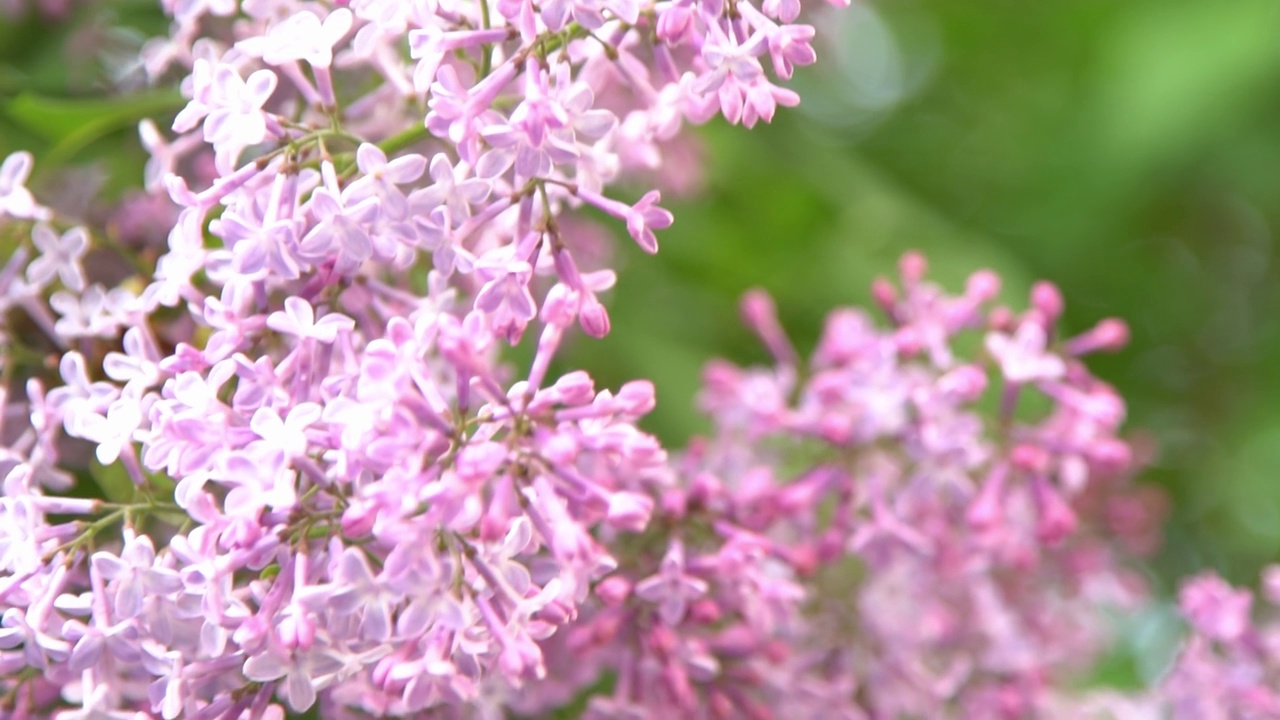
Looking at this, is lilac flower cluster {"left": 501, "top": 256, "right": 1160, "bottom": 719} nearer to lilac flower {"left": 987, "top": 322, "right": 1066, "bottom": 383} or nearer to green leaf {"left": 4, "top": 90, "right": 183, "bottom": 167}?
lilac flower {"left": 987, "top": 322, "right": 1066, "bottom": 383}

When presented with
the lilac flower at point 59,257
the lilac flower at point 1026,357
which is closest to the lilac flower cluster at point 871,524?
the lilac flower at point 1026,357

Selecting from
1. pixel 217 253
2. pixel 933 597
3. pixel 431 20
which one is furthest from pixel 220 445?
pixel 933 597

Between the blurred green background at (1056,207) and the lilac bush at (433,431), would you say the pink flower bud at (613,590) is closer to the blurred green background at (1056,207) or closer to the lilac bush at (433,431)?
the lilac bush at (433,431)

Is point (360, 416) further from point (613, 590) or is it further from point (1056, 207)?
point (1056, 207)

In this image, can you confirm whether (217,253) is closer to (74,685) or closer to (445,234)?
(445,234)

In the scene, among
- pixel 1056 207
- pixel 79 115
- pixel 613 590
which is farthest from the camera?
pixel 1056 207

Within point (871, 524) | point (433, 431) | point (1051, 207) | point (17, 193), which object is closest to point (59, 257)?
point (17, 193)
